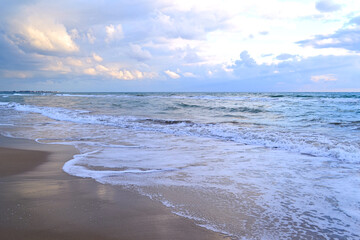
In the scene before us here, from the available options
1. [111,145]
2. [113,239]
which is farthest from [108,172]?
[111,145]

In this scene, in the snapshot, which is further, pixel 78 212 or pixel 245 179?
pixel 245 179

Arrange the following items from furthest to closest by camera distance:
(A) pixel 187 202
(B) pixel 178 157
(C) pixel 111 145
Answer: (C) pixel 111 145
(B) pixel 178 157
(A) pixel 187 202

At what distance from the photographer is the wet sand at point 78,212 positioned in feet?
8.49

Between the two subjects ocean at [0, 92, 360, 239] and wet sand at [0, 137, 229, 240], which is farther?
ocean at [0, 92, 360, 239]

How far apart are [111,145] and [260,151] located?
13.9ft

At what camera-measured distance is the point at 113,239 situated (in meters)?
2.49

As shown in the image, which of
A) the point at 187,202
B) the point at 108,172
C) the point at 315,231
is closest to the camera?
the point at 315,231

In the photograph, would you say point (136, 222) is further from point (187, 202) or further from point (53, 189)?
point (53, 189)

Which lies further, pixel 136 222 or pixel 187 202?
pixel 187 202

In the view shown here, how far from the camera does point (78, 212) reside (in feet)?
9.98

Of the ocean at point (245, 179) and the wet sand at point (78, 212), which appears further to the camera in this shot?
the ocean at point (245, 179)

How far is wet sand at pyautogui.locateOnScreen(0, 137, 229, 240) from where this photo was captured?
2.59 metres

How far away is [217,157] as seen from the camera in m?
6.12

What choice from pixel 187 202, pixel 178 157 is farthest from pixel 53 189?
pixel 178 157
